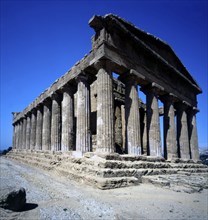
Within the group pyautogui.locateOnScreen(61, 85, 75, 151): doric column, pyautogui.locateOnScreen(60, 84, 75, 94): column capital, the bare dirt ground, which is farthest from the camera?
pyautogui.locateOnScreen(60, 84, 75, 94): column capital

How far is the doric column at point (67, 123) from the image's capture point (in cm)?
1590

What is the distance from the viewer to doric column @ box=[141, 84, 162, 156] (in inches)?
604

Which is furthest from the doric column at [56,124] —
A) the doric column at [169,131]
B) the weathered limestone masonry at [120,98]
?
the doric column at [169,131]

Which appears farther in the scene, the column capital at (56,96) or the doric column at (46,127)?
the doric column at (46,127)

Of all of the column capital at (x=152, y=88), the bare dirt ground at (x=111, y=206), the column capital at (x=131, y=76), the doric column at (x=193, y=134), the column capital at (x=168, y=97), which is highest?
the column capital at (x=131, y=76)

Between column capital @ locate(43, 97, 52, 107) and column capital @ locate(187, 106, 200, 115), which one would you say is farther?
column capital @ locate(187, 106, 200, 115)

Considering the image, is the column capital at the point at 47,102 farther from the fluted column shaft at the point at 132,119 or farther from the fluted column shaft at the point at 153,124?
the fluted column shaft at the point at 153,124

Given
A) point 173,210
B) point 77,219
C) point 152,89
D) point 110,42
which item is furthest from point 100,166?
point 152,89

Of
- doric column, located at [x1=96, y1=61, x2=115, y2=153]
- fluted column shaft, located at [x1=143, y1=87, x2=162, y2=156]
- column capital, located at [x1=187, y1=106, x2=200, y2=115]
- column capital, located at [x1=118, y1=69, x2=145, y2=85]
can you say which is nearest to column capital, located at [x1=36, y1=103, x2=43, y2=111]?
column capital, located at [x1=118, y1=69, x2=145, y2=85]

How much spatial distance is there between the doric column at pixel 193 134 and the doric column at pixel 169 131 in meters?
4.95

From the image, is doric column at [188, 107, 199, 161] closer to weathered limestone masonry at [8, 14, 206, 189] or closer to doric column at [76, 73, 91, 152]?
weathered limestone masonry at [8, 14, 206, 189]

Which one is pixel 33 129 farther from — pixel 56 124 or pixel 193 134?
pixel 193 134

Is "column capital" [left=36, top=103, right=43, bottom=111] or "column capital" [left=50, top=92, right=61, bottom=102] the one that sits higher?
"column capital" [left=50, top=92, right=61, bottom=102]

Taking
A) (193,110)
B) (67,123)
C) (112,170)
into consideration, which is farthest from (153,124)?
(193,110)
